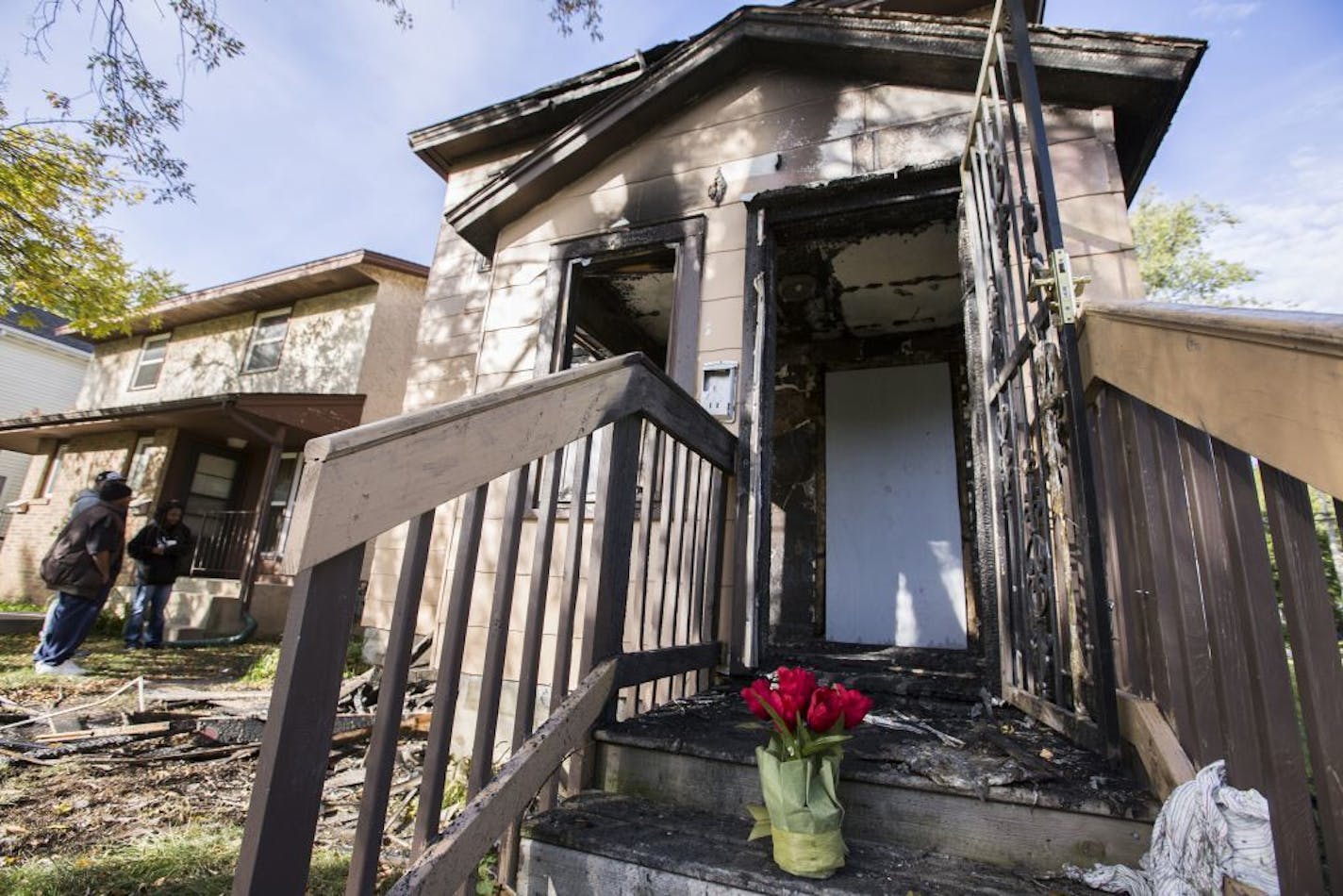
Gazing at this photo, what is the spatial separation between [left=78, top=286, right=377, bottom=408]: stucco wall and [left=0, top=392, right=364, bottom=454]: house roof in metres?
0.82

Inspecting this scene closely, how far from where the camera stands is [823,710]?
4.78 feet

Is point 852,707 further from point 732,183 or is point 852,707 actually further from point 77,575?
point 77,575

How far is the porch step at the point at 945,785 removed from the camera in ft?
4.66

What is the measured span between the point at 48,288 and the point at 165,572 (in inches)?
158

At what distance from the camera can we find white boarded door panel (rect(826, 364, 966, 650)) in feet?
15.6

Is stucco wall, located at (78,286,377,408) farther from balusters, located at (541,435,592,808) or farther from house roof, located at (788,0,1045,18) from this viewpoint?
balusters, located at (541,435,592,808)

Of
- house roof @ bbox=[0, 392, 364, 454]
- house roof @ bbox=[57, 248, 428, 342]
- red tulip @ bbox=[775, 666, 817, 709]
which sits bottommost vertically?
red tulip @ bbox=[775, 666, 817, 709]

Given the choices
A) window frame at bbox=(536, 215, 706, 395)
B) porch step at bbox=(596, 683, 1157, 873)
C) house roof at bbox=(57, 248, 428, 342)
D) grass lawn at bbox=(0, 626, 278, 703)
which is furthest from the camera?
house roof at bbox=(57, 248, 428, 342)

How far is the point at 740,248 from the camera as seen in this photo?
3.61 m

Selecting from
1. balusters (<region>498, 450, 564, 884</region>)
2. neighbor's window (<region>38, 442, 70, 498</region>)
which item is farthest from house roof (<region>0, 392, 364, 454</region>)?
balusters (<region>498, 450, 564, 884</region>)

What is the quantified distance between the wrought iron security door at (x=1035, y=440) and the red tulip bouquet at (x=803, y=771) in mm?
757

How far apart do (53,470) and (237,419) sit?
6.84 metres

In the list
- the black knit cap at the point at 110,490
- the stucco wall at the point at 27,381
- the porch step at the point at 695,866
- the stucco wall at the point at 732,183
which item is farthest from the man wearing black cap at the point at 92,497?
the stucco wall at the point at 27,381

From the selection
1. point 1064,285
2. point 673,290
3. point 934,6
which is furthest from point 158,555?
point 934,6
